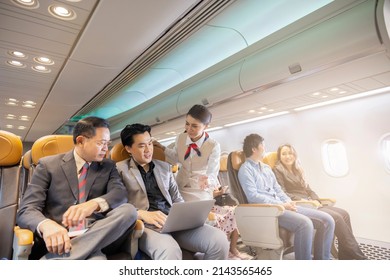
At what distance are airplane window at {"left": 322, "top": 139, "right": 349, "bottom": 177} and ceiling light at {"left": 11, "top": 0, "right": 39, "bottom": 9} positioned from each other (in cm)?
211

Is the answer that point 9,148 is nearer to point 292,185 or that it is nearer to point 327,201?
point 292,185

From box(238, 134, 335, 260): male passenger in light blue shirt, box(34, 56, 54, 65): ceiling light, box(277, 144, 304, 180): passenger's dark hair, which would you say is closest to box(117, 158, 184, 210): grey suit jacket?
box(238, 134, 335, 260): male passenger in light blue shirt

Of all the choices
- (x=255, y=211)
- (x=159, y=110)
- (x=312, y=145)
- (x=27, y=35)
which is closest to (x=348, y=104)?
(x=312, y=145)

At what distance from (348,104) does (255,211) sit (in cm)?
87

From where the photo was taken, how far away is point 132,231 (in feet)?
4.82

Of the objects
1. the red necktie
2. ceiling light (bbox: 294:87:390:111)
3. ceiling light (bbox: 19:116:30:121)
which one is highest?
ceiling light (bbox: 19:116:30:121)

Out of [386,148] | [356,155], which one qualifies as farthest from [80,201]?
[386,148]

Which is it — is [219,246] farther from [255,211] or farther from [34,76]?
[34,76]

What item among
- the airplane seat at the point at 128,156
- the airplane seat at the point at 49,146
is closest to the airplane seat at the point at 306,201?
the airplane seat at the point at 128,156

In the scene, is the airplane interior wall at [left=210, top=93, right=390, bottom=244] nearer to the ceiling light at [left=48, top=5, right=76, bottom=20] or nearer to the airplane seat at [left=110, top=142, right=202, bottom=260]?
the airplane seat at [left=110, top=142, right=202, bottom=260]

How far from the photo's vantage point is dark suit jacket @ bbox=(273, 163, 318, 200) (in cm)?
167

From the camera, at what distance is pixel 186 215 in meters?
1.63

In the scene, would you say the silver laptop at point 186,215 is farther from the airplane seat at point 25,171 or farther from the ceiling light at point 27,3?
the ceiling light at point 27,3

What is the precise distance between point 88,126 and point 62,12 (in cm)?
91
